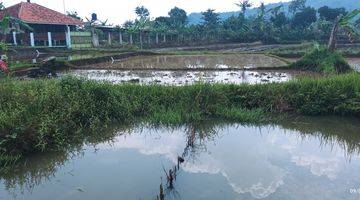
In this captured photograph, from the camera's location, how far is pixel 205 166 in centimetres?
518

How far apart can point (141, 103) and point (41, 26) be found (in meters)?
24.0

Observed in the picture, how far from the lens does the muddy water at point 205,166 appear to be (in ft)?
14.5

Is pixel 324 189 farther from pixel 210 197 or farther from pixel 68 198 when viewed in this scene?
pixel 68 198

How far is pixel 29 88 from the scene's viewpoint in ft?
24.4

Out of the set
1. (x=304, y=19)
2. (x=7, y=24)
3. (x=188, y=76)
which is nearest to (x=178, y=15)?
(x=304, y=19)

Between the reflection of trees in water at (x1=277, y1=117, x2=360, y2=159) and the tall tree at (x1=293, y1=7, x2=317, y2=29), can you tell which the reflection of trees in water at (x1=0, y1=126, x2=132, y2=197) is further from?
the tall tree at (x1=293, y1=7, x2=317, y2=29)

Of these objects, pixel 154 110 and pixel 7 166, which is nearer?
pixel 7 166

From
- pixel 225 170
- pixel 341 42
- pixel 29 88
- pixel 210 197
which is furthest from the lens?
pixel 341 42

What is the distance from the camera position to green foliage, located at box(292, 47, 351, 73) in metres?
14.3

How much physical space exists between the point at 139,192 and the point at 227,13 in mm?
151897

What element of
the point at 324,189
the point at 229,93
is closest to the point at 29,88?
the point at 229,93

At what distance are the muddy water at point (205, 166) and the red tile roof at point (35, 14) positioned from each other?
2329cm

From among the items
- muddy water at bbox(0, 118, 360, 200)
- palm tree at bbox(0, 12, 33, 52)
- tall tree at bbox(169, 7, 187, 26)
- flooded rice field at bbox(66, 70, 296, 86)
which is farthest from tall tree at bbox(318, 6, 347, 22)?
muddy water at bbox(0, 118, 360, 200)

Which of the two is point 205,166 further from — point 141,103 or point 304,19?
point 304,19
